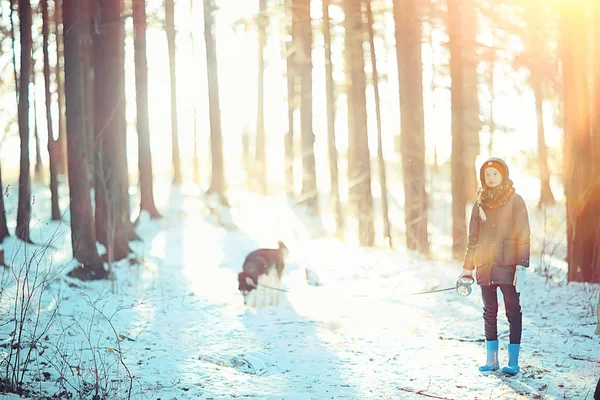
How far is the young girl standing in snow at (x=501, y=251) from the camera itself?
214 inches

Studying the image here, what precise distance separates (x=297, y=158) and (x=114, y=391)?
18898mm

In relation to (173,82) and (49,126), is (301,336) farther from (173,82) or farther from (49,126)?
→ (173,82)

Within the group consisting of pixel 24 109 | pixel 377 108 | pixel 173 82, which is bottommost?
pixel 377 108

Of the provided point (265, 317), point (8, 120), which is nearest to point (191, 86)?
point (8, 120)

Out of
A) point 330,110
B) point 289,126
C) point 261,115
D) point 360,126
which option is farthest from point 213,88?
point 360,126

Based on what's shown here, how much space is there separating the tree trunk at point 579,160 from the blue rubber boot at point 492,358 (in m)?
4.06

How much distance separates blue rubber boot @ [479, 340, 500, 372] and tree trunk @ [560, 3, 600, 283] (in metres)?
4.06

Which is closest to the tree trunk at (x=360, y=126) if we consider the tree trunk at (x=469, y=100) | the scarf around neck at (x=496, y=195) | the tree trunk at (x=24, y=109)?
the tree trunk at (x=469, y=100)

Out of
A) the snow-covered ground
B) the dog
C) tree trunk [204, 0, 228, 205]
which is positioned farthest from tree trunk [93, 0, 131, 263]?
tree trunk [204, 0, 228, 205]

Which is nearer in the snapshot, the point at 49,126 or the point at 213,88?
the point at 49,126

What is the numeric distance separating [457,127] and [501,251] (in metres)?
6.57

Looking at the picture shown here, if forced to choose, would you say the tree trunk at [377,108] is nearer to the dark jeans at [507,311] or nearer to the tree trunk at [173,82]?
the tree trunk at [173,82]

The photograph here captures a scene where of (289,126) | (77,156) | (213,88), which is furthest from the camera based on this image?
(289,126)

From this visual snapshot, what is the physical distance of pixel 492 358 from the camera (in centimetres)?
554
